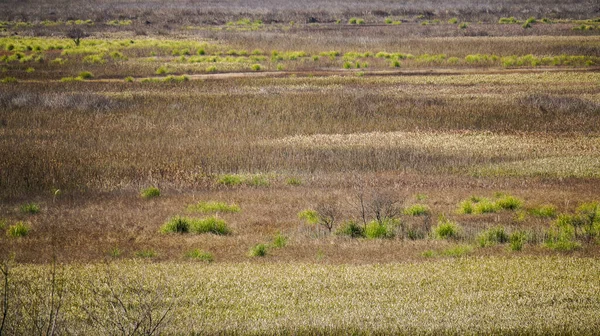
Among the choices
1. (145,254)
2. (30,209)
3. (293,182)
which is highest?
(145,254)

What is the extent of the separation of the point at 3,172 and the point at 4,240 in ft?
28.3

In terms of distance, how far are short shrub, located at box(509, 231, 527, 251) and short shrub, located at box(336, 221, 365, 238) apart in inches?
138

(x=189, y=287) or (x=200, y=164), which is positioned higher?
(x=189, y=287)

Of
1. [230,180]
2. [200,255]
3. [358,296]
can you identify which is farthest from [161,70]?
[358,296]

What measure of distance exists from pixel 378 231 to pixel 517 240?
3239 mm

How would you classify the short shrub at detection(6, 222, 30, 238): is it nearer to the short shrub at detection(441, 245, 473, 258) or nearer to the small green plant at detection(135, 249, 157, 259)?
the small green plant at detection(135, 249, 157, 259)

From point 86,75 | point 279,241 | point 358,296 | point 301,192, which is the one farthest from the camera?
point 86,75

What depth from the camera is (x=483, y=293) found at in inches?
433

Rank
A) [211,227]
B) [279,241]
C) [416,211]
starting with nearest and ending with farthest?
[279,241], [211,227], [416,211]

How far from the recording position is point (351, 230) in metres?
17.1

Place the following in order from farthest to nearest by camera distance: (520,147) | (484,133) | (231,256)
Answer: (484,133)
(520,147)
(231,256)

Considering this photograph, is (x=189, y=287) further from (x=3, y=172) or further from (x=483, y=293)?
(x=3, y=172)

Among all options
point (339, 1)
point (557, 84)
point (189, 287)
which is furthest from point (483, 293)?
point (339, 1)

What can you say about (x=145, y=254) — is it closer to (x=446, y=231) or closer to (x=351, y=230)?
(x=351, y=230)
